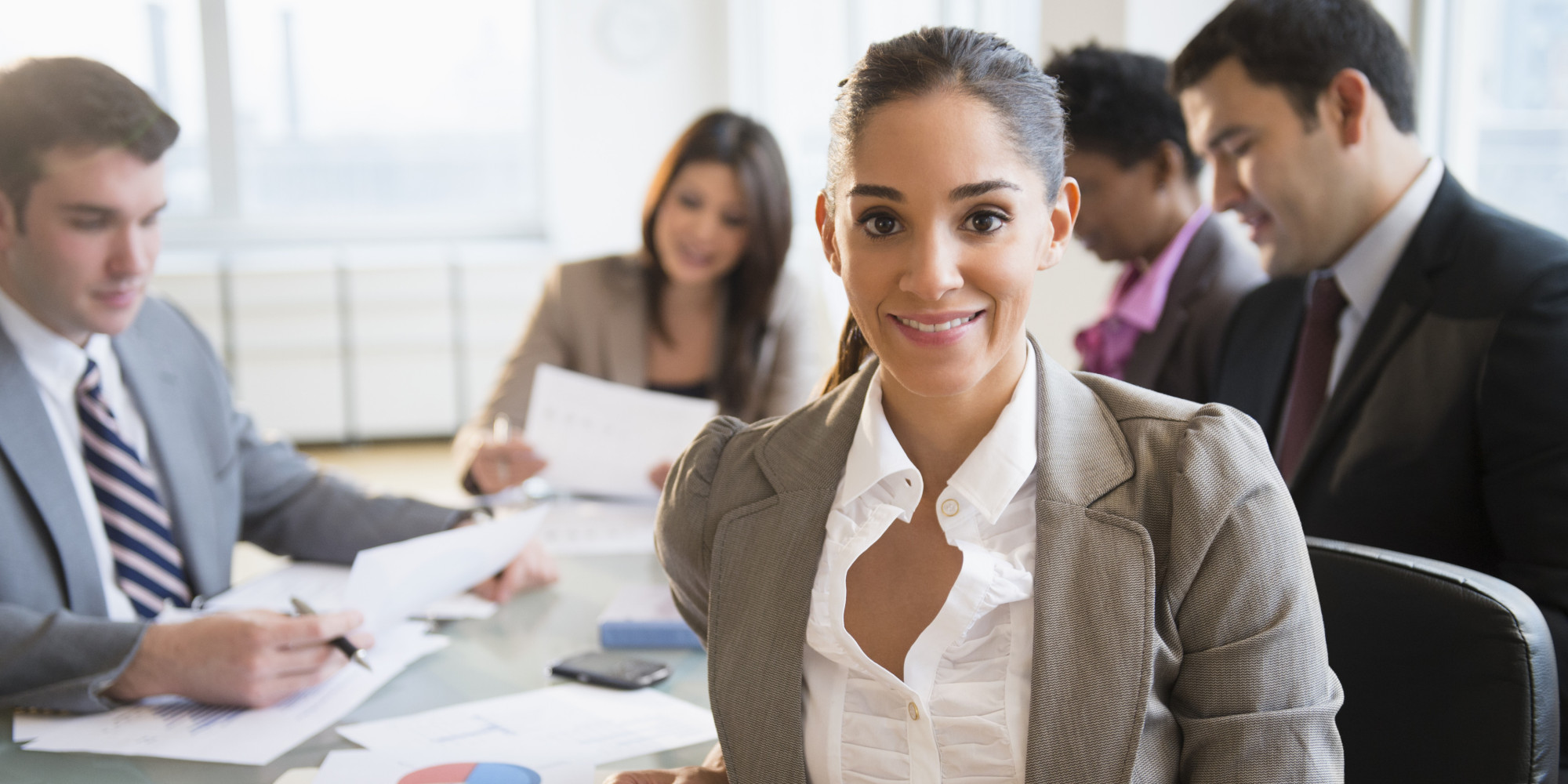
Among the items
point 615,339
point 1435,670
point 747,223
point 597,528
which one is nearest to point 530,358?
point 615,339

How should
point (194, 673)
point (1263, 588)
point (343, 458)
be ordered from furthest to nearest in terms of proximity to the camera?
point (343, 458), point (194, 673), point (1263, 588)

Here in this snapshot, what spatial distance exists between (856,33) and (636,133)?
5.42ft

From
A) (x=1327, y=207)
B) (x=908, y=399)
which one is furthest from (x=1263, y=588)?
(x=1327, y=207)

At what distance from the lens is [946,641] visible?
41.5 inches

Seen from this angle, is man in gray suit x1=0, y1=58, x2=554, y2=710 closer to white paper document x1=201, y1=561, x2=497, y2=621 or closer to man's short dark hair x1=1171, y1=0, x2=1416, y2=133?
white paper document x1=201, y1=561, x2=497, y2=621

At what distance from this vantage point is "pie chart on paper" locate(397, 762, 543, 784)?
3.96 feet

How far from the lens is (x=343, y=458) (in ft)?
20.0

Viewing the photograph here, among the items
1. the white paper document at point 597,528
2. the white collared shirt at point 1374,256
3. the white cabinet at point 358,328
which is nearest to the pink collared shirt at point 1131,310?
the white collared shirt at point 1374,256

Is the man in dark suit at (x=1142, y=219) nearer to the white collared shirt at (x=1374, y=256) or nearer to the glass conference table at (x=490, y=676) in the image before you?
the white collared shirt at (x=1374, y=256)

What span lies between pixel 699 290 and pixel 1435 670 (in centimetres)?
202

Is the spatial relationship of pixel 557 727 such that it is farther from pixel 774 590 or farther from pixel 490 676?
pixel 774 590

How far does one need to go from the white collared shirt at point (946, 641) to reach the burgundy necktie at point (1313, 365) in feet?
3.22

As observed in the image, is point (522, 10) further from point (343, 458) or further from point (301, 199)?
point (343, 458)

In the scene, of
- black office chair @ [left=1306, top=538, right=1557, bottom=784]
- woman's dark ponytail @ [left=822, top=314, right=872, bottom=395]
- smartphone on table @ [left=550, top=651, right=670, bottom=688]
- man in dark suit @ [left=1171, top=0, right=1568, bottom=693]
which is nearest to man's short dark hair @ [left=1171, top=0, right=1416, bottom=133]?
man in dark suit @ [left=1171, top=0, right=1568, bottom=693]
